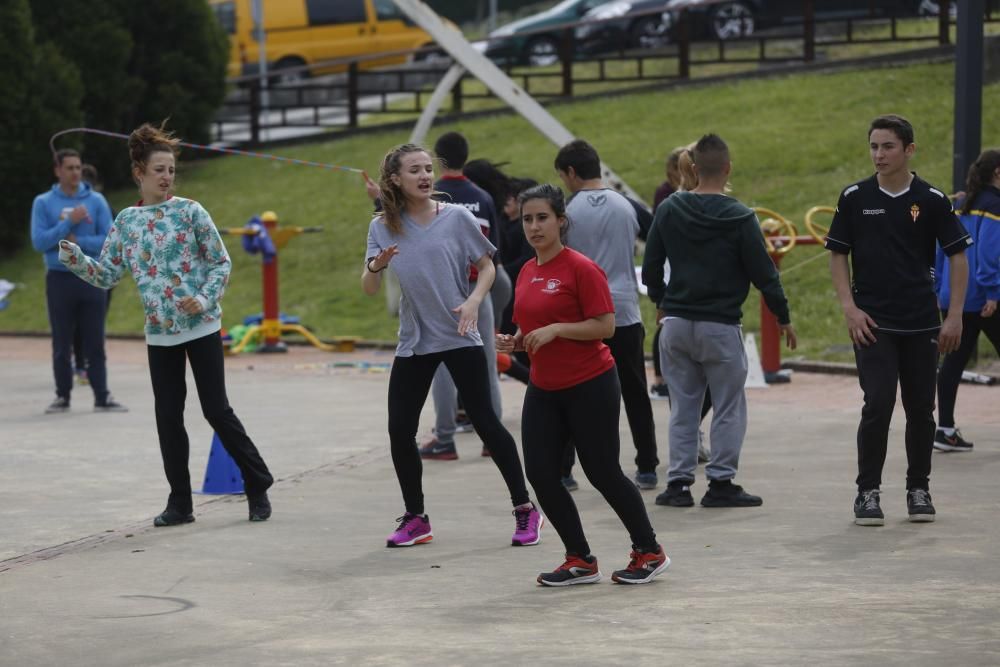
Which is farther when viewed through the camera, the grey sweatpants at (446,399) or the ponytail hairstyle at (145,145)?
the grey sweatpants at (446,399)

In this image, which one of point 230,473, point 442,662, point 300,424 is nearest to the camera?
point 442,662

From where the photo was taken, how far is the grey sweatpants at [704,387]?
747cm

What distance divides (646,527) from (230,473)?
3.00 m

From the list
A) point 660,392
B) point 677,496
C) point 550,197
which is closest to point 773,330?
point 660,392

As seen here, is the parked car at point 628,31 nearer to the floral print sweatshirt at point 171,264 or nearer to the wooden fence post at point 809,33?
the wooden fence post at point 809,33

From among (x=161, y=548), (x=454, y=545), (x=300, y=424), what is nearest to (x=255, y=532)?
(x=161, y=548)

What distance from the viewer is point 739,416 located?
760 centimetres

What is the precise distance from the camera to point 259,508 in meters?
7.50

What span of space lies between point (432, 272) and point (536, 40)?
22490 mm

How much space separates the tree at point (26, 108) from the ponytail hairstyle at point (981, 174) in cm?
1468

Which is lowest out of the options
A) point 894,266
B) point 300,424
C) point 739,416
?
point 300,424

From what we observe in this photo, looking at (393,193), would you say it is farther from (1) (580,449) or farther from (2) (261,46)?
(2) (261,46)

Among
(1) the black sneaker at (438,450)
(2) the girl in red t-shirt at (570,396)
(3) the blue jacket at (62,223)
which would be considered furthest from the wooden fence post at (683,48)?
(2) the girl in red t-shirt at (570,396)

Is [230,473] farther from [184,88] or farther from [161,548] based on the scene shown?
[184,88]
